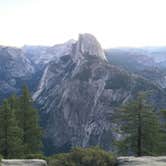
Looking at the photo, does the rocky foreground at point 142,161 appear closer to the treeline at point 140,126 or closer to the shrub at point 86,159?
the shrub at point 86,159

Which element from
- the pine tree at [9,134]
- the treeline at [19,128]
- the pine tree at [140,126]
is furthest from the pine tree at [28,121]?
the pine tree at [140,126]

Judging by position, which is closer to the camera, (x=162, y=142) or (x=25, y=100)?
(x=162, y=142)

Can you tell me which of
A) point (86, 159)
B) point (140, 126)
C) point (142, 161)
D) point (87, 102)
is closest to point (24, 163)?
point (86, 159)

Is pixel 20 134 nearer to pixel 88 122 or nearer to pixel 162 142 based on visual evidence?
pixel 162 142

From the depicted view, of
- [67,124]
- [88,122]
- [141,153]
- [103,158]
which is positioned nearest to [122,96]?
[88,122]

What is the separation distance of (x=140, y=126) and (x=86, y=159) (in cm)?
1515

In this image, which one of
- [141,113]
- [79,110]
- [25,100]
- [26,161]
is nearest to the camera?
[26,161]

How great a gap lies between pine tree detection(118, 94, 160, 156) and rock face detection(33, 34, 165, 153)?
359 feet

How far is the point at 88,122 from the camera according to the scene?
164 meters

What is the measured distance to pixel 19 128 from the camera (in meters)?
43.0

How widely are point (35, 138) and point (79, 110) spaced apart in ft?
417

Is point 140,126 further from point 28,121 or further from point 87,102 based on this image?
point 87,102

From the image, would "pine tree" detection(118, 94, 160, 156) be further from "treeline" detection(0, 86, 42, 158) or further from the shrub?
the shrub

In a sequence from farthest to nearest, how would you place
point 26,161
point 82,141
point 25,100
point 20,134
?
point 82,141 → point 25,100 → point 20,134 → point 26,161
